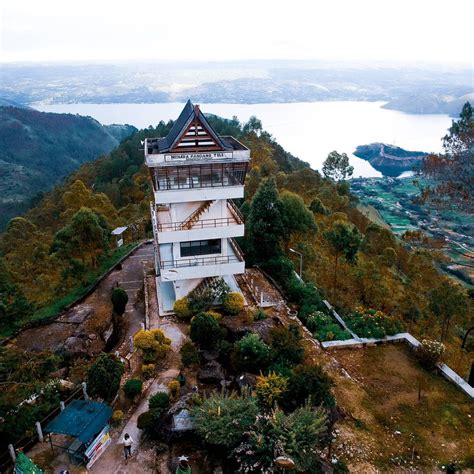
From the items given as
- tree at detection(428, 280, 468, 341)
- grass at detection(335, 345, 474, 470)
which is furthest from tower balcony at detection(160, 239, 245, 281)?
tree at detection(428, 280, 468, 341)

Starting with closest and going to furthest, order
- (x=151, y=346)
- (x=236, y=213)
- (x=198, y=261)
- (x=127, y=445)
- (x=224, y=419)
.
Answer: (x=224, y=419)
(x=127, y=445)
(x=151, y=346)
(x=198, y=261)
(x=236, y=213)

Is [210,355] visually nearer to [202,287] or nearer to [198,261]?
[202,287]

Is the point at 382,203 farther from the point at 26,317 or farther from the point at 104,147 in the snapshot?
the point at 104,147

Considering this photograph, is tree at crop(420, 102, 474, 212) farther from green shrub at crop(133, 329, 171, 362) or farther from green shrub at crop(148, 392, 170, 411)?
green shrub at crop(148, 392, 170, 411)

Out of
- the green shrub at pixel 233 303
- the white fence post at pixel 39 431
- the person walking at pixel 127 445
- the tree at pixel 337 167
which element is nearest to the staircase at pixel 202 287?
the green shrub at pixel 233 303

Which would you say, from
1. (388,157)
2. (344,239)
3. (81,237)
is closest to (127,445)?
(81,237)

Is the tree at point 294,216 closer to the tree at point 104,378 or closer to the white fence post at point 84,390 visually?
the tree at point 104,378
